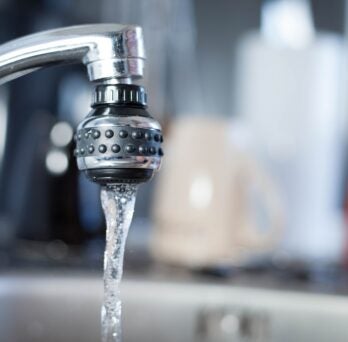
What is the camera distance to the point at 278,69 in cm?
101

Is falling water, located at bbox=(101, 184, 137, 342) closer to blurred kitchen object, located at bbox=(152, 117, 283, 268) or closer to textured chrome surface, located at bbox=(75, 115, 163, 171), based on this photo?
textured chrome surface, located at bbox=(75, 115, 163, 171)

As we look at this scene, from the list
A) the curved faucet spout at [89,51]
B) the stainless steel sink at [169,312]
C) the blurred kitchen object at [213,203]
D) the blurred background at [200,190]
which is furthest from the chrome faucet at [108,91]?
the blurred kitchen object at [213,203]

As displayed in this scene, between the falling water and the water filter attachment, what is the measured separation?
2cm

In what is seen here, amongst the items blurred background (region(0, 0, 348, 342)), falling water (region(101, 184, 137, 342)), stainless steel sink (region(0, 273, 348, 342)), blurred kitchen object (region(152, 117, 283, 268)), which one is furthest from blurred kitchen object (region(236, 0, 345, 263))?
falling water (region(101, 184, 137, 342))

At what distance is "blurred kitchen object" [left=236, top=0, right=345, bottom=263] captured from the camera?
3.08 ft

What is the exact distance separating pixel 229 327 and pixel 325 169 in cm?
37

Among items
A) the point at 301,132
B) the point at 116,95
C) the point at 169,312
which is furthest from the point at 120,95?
the point at 301,132

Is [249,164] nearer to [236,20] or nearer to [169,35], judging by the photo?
[169,35]

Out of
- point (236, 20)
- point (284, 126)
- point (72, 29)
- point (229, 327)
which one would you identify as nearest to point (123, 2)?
point (236, 20)

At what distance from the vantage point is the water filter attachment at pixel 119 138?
1.25ft

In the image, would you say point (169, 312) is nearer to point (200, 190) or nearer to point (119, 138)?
point (200, 190)

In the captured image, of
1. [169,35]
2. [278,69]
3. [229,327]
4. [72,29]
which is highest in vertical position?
[169,35]

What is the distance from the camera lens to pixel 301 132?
0.98 metres

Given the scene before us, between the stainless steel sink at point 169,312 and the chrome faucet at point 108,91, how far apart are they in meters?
0.24
